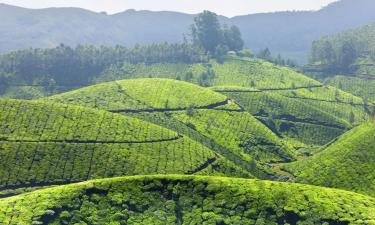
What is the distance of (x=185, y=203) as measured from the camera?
7606 centimetres

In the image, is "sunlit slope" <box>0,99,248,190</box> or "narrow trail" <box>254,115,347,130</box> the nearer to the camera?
"sunlit slope" <box>0,99,248,190</box>

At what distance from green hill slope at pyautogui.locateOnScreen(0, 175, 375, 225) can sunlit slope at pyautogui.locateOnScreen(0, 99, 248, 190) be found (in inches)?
1229

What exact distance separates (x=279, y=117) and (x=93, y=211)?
134 meters

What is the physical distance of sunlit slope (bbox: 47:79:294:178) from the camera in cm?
14950

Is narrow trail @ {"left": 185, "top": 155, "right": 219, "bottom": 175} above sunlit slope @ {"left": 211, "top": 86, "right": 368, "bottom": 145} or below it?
below

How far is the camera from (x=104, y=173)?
354ft

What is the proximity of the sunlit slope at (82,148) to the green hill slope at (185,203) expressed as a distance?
102 ft

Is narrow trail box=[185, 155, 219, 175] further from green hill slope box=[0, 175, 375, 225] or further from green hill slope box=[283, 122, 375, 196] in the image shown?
green hill slope box=[0, 175, 375, 225]

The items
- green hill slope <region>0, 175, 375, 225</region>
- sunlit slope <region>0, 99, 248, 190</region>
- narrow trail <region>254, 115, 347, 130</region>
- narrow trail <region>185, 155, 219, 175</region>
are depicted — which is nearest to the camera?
green hill slope <region>0, 175, 375, 225</region>

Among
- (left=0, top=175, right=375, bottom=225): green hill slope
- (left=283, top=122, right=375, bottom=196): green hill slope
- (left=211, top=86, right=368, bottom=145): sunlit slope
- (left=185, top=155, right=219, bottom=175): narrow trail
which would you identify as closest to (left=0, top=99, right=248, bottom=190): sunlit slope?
(left=185, top=155, right=219, bottom=175): narrow trail

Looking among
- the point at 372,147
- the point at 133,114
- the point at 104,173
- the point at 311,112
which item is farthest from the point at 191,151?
the point at 311,112

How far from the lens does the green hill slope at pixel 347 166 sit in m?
108

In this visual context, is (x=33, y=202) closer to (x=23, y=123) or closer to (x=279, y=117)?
(x=23, y=123)

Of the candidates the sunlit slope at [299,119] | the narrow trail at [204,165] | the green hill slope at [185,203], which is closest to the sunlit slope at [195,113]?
the narrow trail at [204,165]
